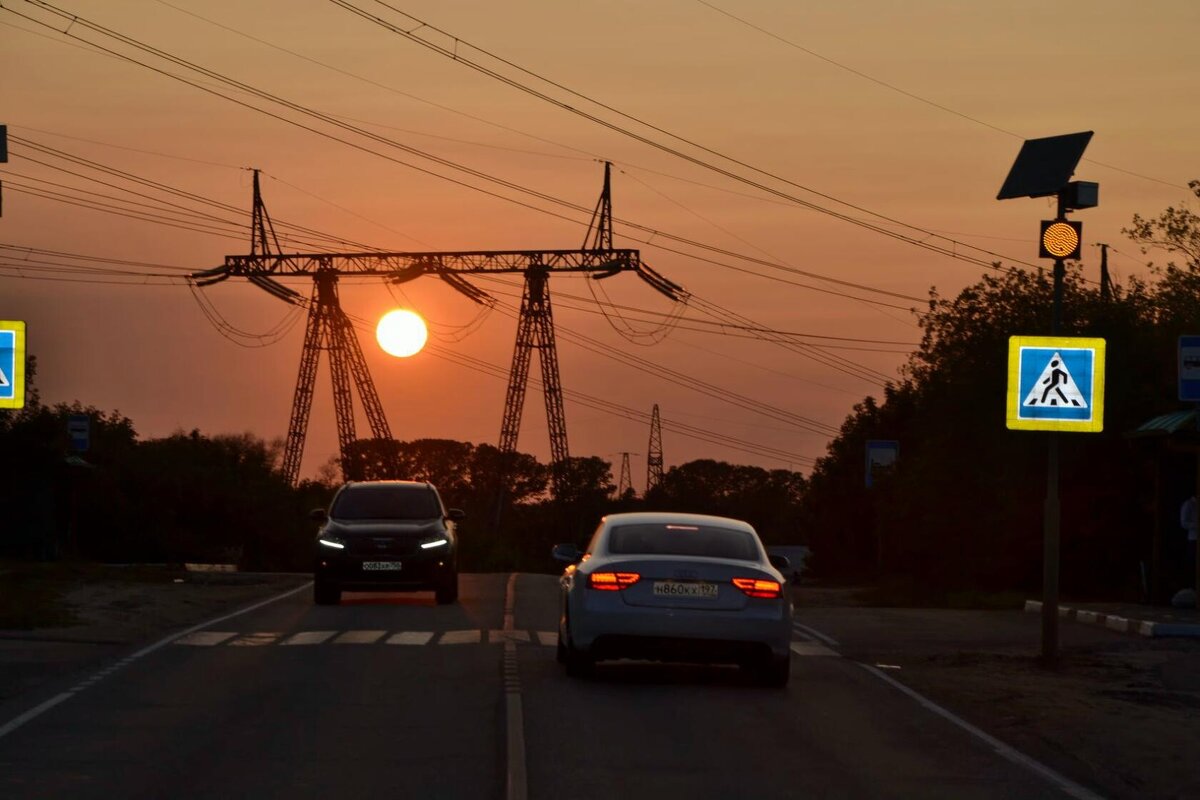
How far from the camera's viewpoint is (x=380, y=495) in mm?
29312

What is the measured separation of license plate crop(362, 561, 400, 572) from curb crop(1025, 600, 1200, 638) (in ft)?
34.0

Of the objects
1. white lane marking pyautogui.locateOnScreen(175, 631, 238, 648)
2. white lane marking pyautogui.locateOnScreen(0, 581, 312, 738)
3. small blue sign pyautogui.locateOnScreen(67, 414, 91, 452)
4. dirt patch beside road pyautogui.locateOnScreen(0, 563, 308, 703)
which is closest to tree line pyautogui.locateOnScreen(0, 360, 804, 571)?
small blue sign pyautogui.locateOnScreen(67, 414, 91, 452)

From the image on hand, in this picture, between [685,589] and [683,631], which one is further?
[685,589]

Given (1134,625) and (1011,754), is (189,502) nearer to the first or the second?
(1134,625)

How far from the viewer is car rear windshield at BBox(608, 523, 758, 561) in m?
16.5

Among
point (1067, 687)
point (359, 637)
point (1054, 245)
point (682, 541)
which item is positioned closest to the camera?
point (682, 541)

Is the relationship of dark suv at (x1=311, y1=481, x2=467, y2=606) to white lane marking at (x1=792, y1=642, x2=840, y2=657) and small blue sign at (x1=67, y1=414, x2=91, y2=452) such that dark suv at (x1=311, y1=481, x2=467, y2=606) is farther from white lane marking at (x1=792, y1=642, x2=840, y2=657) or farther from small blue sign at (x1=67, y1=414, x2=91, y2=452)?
small blue sign at (x1=67, y1=414, x2=91, y2=452)

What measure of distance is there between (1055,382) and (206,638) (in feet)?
32.4

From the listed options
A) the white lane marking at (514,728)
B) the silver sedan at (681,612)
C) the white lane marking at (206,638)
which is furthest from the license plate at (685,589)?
the white lane marking at (206,638)

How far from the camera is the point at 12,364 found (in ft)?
90.0

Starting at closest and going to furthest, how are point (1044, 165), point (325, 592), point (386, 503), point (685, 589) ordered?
1. point (685, 589)
2. point (1044, 165)
3. point (325, 592)
4. point (386, 503)

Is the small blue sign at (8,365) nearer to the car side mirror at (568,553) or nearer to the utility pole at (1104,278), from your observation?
the car side mirror at (568,553)

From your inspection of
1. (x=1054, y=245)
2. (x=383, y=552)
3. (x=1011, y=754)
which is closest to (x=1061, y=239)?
(x=1054, y=245)

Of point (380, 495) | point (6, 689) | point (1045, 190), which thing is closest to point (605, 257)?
point (380, 495)
